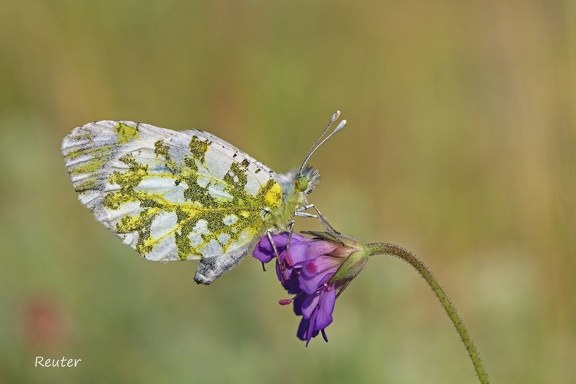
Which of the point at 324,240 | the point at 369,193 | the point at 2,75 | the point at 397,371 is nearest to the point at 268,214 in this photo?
the point at 324,240

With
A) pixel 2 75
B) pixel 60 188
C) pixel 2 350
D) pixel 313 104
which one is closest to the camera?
pixel 2 350

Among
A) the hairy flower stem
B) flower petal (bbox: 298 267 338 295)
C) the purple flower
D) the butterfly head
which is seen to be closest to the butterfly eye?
the butterfly head

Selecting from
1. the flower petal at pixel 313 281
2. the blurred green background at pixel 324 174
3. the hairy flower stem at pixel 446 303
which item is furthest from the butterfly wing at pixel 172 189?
the blurred green background at pixel 324 174

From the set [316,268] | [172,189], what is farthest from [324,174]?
[316,268]

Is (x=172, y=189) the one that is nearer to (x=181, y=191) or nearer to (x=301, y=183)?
(x=181, y=191)

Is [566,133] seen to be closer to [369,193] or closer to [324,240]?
[369,193]
